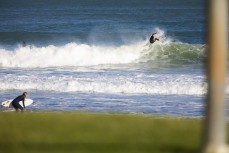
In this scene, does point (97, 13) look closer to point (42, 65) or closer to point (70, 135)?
point (42, 65)

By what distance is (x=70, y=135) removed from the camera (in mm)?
9570

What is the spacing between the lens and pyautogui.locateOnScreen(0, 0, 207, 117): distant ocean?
2019 cm

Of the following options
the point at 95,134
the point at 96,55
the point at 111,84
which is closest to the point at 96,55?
the point at 96,55

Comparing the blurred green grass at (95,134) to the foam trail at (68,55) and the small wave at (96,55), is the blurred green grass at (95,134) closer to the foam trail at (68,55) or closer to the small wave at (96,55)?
the small wave at (96,55)

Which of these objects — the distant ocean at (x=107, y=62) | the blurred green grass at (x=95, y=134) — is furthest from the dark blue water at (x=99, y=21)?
the blurred green grass at (x=95, y=134)

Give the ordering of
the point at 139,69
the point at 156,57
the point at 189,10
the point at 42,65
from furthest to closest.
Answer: the point at 189,10, the point at 156,57, the point at 42,65, the point at 139,69

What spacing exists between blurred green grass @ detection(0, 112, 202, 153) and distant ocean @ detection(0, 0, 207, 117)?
5.91 ft

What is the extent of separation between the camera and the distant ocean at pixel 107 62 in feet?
66.2

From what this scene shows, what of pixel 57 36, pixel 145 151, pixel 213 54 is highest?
pixel 57 36

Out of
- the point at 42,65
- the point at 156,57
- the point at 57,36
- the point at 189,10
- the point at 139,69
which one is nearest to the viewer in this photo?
the point at 139,69

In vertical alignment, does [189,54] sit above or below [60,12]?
below

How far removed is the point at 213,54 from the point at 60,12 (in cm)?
6807

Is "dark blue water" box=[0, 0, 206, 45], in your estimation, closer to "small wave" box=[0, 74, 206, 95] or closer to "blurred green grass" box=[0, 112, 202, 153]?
"small wave" box=[0, 74, 206, 95]

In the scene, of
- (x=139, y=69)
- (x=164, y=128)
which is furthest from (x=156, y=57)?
(x=164, y=128)
